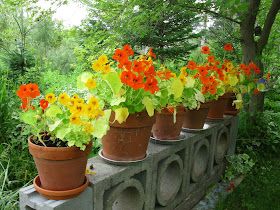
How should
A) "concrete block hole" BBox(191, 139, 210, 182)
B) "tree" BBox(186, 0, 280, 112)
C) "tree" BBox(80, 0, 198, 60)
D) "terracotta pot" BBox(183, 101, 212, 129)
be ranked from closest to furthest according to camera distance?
"terracotta pot" BBox(183, 101, 212, 129), "concrete block hole" BBox(191, 139, 210, 182), "tree" BBox(80, 0, 198, 60), "tree" BBox(186, 0, 280, 112)

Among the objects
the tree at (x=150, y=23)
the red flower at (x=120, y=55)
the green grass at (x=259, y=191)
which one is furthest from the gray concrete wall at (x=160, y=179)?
the tree at (x=150, y=23)

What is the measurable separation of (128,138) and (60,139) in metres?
0.43

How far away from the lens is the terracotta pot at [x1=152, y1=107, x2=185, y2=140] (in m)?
2.15

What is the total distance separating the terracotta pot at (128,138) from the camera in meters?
1.70

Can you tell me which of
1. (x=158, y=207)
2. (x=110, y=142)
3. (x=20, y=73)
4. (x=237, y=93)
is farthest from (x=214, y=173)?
(x=20, y=73)

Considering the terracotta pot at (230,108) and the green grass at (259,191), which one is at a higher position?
the terracotta pot at (230,108)

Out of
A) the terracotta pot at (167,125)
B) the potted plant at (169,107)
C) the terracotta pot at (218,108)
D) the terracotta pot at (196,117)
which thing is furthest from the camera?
the terracotta pot at (218,108)

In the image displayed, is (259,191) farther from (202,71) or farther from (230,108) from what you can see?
(202,71)

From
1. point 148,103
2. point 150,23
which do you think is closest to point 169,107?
point 148,103

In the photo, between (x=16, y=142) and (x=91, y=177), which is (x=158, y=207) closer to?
(x=91, y=177)

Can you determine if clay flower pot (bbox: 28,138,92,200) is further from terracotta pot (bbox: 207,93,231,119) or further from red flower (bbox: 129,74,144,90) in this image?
terracotta pot (bbox: 207,93,231,119)

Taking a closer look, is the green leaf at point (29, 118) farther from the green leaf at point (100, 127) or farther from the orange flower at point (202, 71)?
the orange flower at point (202, 71)

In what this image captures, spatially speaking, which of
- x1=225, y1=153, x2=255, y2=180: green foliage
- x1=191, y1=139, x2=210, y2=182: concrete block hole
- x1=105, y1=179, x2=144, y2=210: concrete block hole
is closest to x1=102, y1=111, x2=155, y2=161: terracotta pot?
x1=105, y1=179, x2=144, y2=210: concrete block hole

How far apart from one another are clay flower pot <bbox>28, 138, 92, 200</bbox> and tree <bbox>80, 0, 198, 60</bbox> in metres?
2.11
